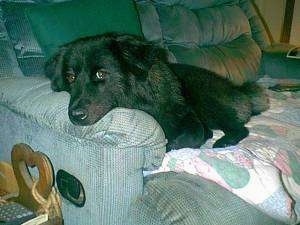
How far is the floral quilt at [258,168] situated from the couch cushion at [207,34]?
73cm

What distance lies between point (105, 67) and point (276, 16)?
8.57 feet

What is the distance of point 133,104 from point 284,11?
102 inches

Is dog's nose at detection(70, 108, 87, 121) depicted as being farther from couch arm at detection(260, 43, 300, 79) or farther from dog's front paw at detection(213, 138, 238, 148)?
couch arm at detection(260, 43, 300, 79)

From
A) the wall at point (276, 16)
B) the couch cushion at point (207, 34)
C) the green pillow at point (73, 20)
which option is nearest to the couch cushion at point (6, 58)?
the green pillow at point (73, 20)

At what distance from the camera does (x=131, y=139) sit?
106cm

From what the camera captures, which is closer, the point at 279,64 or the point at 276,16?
the point at 279,64

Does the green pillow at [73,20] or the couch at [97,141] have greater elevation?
the green pillow at [73,20]

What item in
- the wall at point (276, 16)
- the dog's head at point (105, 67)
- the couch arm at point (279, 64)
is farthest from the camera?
the wall at point (276, 16)

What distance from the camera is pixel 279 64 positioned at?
240 centimetres

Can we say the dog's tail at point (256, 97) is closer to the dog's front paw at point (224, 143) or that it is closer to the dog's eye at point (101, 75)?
the dog's front paw at point (224, 143)

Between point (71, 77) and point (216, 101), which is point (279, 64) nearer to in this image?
point (216, 101)

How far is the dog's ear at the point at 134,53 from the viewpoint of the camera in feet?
4.39

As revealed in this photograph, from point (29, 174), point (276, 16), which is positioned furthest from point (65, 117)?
point (276, 16)

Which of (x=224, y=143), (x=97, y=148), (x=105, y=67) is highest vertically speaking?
(x=105, y=67)
